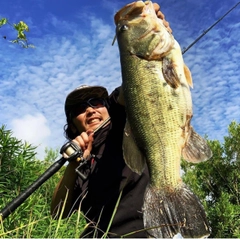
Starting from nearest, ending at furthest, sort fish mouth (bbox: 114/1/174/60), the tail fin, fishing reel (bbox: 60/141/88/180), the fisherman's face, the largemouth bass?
1. the tail fin
2. the largemouth bass
3. fish mouth (bbox: 114/1/174/60)
4. fishing reel (bbox: 60/141/88/180)
5. the fisherman's face

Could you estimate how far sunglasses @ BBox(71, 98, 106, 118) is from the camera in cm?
303

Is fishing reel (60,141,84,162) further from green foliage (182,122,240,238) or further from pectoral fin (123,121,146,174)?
green foliage (182,122,240,238)

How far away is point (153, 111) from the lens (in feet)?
7.87

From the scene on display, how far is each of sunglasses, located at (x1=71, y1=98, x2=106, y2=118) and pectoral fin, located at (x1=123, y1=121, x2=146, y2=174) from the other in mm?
622

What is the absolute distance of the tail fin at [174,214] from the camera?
204 cm

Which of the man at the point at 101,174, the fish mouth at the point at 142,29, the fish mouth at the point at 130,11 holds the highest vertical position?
the fish mouth at the point at 130,11

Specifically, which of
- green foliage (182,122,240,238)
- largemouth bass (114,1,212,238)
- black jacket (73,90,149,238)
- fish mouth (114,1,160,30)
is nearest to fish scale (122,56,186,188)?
largemouth bass (114,1,212,238)

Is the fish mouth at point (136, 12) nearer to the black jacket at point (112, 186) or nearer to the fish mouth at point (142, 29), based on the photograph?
the fish mouth at point (142, 29)

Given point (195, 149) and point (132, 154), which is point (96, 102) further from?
point (195, 149)

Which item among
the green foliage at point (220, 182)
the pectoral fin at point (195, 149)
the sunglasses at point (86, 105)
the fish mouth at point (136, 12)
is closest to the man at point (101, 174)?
the sunglasses at point (86, 105)

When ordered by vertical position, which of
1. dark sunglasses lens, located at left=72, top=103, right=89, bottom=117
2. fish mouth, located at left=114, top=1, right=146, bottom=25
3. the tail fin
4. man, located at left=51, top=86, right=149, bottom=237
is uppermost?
fish mouth, located at left=114, top=1, right=146, bottom=25

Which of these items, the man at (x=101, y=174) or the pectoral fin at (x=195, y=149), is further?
the man at (x=101, y=174)

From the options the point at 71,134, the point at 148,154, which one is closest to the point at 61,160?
the point at 71,134

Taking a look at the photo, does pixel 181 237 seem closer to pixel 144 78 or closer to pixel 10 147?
pixel 144 78
